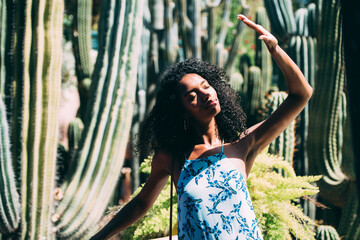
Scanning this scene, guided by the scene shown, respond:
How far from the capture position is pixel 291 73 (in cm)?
149

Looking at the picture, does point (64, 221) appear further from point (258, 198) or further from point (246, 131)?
point (246, 131)

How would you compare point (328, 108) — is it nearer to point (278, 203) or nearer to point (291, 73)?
point (278, 203)

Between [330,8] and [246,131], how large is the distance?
313 cm

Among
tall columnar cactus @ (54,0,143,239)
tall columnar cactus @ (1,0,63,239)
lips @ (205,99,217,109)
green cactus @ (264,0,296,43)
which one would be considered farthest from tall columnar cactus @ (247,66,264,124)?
lips @ (205,99,217,109)

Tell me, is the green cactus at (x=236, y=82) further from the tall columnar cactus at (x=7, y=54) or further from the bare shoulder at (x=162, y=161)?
the bare shoulder at (x=162, y=161)

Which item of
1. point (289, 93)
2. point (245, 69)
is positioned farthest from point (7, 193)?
point (245, 69)

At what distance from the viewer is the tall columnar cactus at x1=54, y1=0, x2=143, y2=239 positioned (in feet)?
9.78

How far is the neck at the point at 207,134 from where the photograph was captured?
170 cm

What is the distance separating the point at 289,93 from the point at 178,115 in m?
0.46

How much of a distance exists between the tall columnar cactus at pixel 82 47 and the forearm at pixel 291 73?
4.06 metres

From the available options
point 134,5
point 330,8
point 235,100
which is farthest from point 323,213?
point 235,100

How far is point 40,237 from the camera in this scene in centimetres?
273

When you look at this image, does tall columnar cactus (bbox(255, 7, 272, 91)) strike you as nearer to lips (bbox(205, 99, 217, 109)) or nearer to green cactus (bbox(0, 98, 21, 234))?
green cactus (bbox(0, 98, 21, 234))

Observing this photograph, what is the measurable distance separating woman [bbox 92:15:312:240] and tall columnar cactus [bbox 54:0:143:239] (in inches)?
50.8
